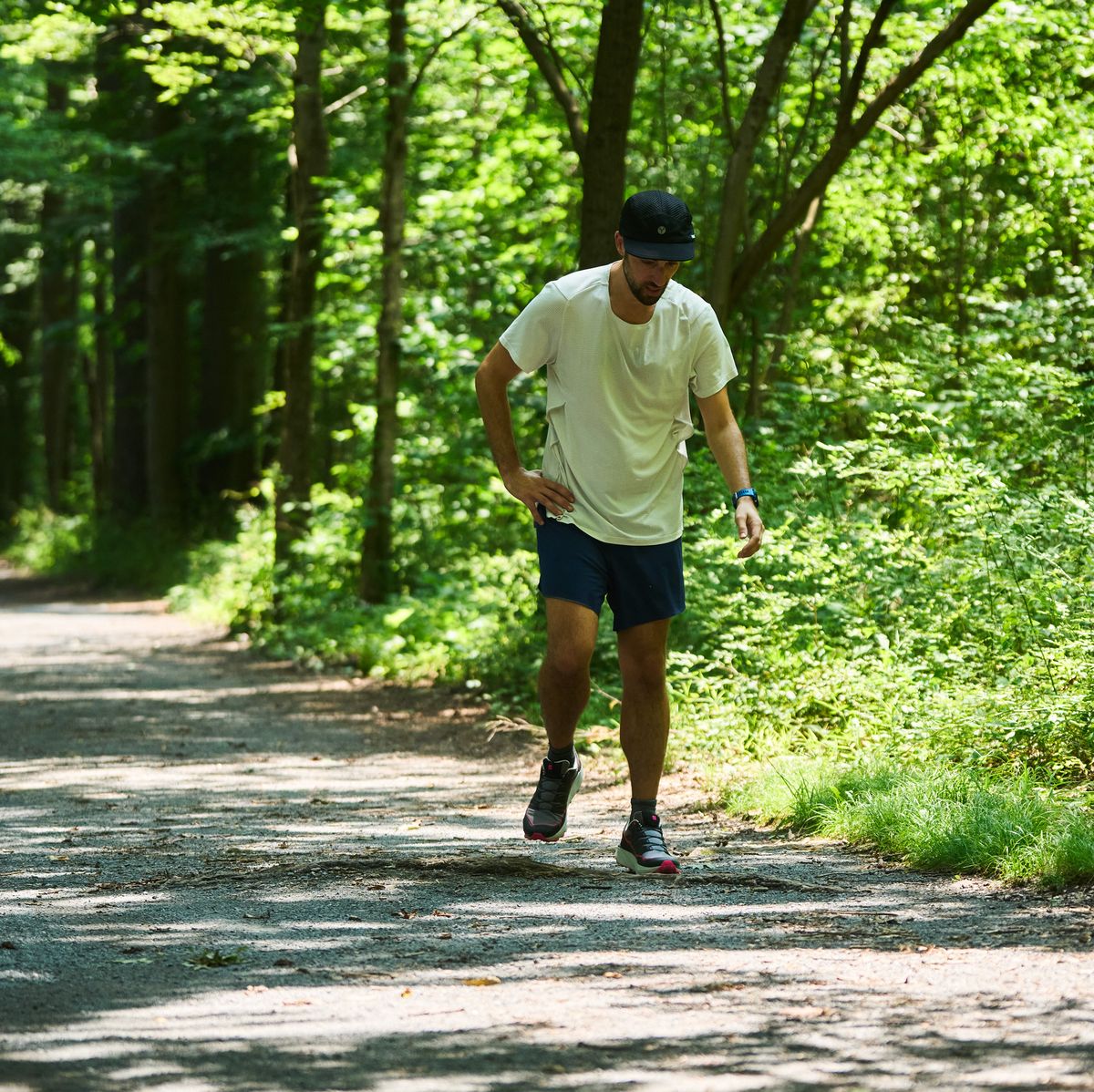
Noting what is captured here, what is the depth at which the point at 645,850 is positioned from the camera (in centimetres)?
558

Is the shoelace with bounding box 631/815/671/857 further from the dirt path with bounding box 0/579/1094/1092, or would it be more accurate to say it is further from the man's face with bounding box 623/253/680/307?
the man's face with bounding box 623/253/680/307

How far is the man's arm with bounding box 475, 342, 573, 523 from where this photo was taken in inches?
217

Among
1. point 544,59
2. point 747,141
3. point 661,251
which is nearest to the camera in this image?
point 661,251

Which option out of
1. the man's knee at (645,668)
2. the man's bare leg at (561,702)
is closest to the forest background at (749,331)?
the man's knee at (645,668)

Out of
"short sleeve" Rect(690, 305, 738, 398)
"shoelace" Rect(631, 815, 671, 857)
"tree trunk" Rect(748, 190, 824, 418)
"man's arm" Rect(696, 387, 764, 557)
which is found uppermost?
"tree trunk" Rect(748, 190, 824, 418)

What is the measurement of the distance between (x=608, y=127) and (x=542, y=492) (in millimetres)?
5509

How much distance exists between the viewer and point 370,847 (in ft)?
20.4

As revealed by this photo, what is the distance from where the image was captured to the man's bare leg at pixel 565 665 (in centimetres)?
554

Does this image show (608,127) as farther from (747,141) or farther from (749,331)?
(749,331)

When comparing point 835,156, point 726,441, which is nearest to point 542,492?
point 726,441

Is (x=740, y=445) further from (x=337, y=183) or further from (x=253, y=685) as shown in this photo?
(x=337, y=183)

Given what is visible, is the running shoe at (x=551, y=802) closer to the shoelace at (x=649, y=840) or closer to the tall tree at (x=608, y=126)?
the shoelace at (x=649, y=840)

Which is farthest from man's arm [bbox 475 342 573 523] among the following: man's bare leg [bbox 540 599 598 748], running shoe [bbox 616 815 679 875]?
running shoe [bbox 616 815 679 875]

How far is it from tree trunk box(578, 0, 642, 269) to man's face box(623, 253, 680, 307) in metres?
5.04
